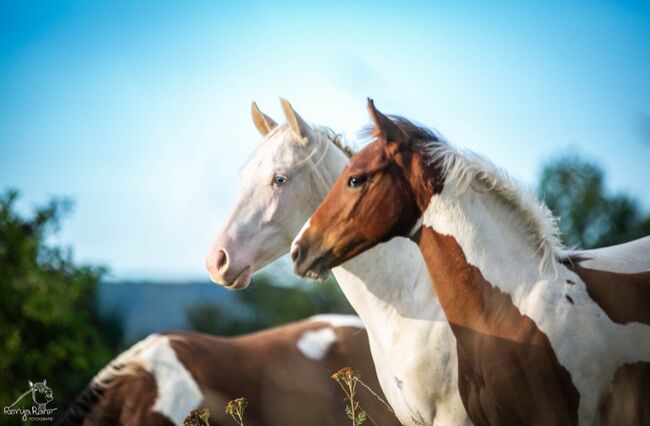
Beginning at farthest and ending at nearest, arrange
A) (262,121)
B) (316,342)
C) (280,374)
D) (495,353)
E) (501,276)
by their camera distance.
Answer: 1. (316,342)
2. (280,374)
3. (262,121)
4. (501,276)
5. (495,353)

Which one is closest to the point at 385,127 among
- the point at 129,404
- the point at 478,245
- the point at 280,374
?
the point at 478,245

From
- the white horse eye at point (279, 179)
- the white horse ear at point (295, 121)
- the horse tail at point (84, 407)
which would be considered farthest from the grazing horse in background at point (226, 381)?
the white horse ear at point (295, 121)

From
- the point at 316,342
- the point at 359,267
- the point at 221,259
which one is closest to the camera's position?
the point at 221,259

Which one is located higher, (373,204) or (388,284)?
(373,204)

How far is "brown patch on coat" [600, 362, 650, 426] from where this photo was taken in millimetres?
3260

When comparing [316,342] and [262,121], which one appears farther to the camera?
[316,342]

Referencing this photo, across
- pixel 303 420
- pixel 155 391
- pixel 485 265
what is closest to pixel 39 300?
pixel 155 391

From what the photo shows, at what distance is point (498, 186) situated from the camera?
372 cm

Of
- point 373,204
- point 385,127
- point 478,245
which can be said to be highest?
point 385,127

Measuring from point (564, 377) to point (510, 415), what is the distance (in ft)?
0.96

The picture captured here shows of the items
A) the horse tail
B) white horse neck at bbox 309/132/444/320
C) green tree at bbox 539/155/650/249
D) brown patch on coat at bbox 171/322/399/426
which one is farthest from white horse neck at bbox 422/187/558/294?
green tree at bbox 539/155/650/249

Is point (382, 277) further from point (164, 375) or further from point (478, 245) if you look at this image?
point (164, 375)

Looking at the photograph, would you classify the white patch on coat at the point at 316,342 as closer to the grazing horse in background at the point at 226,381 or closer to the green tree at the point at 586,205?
the grazing horse in background at the point at 226,381

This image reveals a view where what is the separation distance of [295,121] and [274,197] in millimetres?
529
